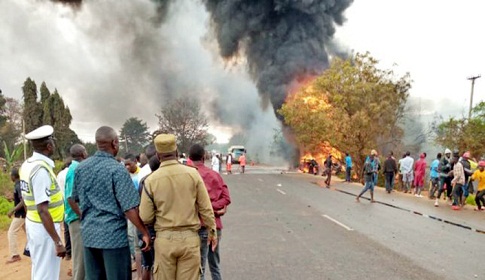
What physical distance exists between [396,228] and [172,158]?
6719mm

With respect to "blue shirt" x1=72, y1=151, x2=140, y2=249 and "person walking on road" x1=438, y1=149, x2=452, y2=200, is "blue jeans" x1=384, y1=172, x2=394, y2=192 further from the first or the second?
"blue shirt" x1=72, y1=151, x2=140, y2=249

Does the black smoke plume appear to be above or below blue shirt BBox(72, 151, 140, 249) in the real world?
above

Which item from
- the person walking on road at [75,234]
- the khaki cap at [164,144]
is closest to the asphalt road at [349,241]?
the person walking on road at [75,234]

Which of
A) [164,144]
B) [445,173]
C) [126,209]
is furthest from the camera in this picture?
[445,173]

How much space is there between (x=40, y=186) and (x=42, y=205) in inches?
6.4

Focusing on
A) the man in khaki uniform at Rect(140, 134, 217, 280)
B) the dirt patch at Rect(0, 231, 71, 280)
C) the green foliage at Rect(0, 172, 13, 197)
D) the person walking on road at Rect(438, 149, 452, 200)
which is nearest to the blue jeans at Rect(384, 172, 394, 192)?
the person walking on road at Rect(438, 149, 452, 200)

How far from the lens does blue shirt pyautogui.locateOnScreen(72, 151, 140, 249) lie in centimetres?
306

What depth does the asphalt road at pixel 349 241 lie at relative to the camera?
5426 millimetres

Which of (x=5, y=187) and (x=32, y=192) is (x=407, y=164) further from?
(x=5, y=187)

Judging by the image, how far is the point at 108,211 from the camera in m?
3.08

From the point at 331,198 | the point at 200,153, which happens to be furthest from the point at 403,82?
the point at 200,153

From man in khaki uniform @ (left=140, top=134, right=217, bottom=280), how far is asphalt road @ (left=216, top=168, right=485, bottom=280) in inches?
86.5

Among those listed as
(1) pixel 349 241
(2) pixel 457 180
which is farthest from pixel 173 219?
(2) pixel 457 180

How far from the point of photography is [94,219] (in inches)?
123
